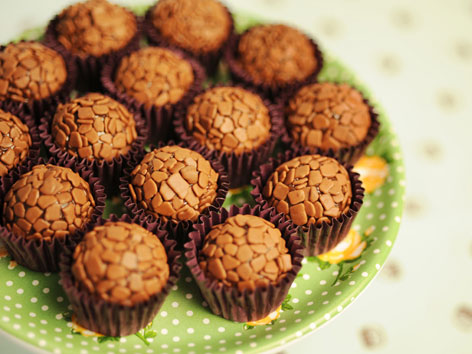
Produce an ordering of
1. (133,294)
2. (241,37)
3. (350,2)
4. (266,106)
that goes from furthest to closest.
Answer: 1. (350,2)
2. (241,37)
3. (266,106)
4. (133,294)

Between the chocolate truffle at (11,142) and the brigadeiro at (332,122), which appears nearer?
the chocolate truffle at (11,142)

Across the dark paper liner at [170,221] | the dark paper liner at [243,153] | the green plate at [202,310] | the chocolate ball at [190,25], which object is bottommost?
the green plate at [202,310]

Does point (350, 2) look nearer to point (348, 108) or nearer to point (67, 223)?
point (348, 108)

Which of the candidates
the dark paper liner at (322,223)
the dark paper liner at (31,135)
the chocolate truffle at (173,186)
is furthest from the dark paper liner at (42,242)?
the dark paper liner at (322,223)

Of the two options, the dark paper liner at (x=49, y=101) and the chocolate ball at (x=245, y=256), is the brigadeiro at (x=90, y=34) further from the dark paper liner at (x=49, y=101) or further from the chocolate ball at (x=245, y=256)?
the chocolate ball at (x=245, y=256)

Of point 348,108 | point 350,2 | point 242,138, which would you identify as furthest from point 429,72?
point 242,138

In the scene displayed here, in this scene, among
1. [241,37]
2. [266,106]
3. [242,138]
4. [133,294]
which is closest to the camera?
[133,294]

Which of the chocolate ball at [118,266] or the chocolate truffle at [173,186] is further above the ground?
the chocolate truffle at [173,186]
